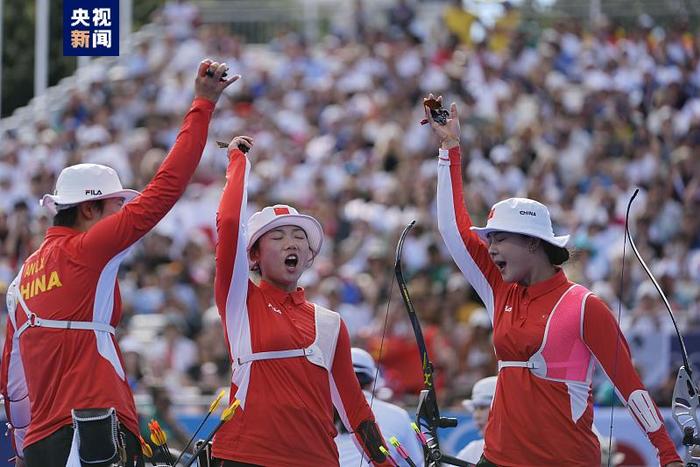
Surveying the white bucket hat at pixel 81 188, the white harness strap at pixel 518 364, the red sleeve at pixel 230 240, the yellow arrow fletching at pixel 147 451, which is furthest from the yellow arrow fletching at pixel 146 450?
the white harness strap at pixel 518 364

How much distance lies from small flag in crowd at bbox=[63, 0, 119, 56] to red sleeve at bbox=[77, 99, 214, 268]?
2523 millimetres

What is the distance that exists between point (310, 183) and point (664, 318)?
220 inches

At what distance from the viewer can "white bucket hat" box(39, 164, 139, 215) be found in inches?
277

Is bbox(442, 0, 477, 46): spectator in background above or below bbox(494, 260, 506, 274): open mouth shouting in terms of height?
above

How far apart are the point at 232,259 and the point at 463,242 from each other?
1239 mm

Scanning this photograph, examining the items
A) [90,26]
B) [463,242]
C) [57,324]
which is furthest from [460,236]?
[90,26]

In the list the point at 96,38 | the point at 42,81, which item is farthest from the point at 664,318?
the point at 42,81

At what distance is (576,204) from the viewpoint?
17594 mm

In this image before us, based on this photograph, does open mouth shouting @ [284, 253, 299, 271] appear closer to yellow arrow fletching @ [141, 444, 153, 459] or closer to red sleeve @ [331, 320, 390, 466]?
red sleeve @ [331, 320, 390, 466]

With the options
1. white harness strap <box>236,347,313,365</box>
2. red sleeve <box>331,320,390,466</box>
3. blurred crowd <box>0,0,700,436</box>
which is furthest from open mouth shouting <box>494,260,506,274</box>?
blurred crowd <box>0,0,700,436</box>

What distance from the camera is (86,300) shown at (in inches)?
269

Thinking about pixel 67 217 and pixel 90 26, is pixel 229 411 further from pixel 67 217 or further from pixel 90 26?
pixel 90 26

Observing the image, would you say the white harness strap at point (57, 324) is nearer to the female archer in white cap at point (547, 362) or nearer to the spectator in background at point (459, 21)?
the female archer in white cap at point (547, 362)

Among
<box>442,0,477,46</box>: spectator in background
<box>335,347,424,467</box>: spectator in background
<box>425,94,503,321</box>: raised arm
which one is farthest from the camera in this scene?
<box>442,0,477,46</box>: spectator in background
